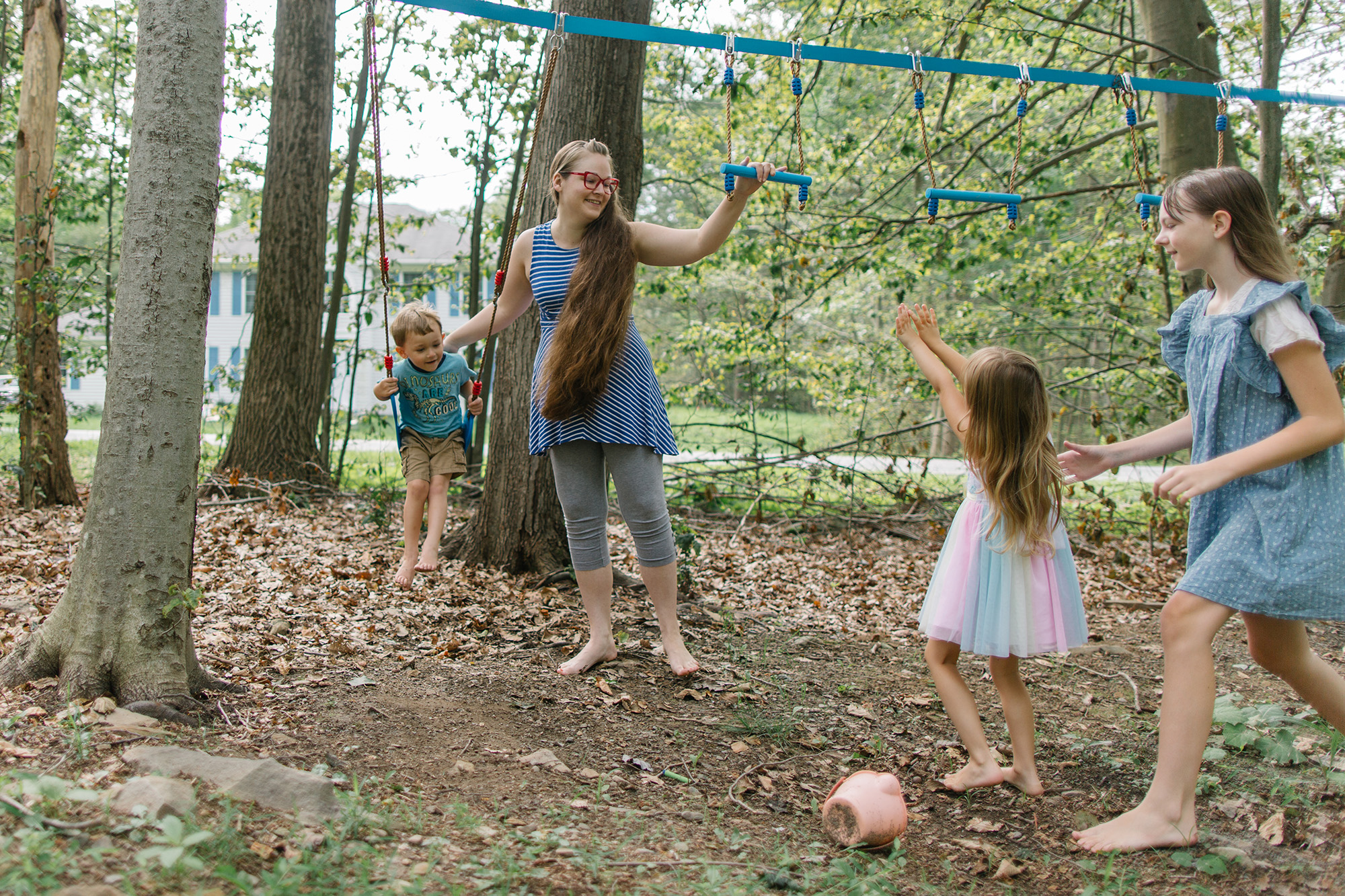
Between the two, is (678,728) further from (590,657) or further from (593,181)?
(593,181)

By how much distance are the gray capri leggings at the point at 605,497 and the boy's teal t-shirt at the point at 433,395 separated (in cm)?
116

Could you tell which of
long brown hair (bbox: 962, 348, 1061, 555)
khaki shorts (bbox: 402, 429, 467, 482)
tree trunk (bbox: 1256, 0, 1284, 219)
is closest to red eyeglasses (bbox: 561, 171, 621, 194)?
long brown hair (bbox: 962, 348, 1061, 555)

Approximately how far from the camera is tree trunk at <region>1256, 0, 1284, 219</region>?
16.3 ft

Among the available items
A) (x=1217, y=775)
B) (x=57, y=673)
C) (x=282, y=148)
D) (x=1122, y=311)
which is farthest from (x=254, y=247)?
(x=1217, y=775)

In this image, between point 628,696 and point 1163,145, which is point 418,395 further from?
point 1163,145

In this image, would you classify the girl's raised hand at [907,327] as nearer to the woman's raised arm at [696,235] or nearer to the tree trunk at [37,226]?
the woman's raised arm at [696,235]

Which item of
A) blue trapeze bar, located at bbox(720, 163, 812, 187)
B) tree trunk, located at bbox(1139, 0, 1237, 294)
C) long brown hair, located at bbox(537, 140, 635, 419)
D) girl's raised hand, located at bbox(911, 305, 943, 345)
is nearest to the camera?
girl's raised hand, located at bbox(911, 305, 943, 345)

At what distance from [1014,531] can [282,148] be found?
7.10m

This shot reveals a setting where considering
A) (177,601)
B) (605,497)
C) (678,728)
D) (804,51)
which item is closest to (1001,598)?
(678,728)

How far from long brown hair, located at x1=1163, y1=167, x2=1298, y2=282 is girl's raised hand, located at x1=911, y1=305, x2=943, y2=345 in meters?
0.77

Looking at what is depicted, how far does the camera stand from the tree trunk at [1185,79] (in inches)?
211

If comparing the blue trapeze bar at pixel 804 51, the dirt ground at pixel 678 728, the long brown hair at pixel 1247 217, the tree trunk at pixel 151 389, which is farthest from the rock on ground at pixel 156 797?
the long brown hair at pixel 1247 217

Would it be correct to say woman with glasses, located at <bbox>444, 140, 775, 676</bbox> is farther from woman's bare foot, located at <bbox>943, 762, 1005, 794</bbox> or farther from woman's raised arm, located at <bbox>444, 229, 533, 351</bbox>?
woman's bare foot, located at <bbox>943, 762, 1005, 794</bbox>

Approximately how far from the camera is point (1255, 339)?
2.31 meters
